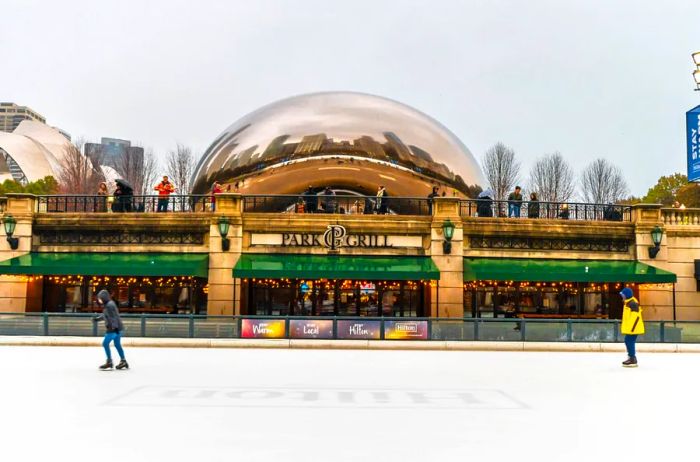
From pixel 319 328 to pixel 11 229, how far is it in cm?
1251

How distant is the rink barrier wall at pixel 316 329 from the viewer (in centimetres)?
2084

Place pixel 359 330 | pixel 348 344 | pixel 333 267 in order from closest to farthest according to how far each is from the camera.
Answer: pixel 348 344
pixel 359 330
pixel 333 267

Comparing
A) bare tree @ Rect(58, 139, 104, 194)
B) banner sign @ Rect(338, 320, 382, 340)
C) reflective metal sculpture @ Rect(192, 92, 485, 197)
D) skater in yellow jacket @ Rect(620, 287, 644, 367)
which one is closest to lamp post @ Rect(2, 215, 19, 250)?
reflective metal sculpture @ Rect(192, 92, 485, 197)

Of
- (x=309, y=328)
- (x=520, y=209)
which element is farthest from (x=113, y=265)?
(x=520, y=209)

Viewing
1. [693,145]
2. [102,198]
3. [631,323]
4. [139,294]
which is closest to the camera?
[631,323]

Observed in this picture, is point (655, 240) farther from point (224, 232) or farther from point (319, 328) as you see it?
point (224, 232)

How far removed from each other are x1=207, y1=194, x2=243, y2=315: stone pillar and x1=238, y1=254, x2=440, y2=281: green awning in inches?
21.8

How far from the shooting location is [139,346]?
2038cm

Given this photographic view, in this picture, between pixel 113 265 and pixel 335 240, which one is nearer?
pixel 113 265

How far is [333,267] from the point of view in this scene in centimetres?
2442

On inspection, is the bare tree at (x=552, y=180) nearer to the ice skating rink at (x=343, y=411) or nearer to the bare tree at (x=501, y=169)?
the bare tree at (x=501, y=169)

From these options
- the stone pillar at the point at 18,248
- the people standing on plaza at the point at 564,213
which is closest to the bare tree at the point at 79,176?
the stone pillar at the point at 18,248

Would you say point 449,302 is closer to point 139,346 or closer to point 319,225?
point 319,225

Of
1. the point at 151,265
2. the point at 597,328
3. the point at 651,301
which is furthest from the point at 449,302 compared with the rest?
the point at 151,265
